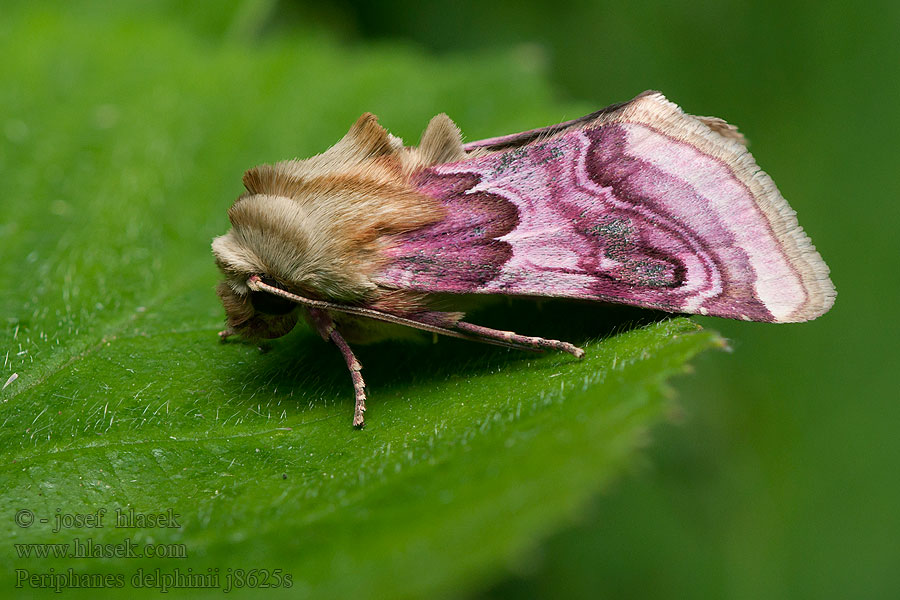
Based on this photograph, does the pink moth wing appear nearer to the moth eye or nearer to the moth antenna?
the moth antenna

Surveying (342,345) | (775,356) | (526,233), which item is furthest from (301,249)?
(775,356)

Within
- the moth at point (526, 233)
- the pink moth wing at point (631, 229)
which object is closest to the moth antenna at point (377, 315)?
the moth at point (526, 233)

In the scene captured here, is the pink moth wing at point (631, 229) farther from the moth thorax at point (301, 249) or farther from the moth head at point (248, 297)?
the moth head at point (248, 297)

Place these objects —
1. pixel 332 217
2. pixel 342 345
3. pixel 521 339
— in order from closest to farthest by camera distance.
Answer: pixel 521 339 → pixel 332 217 → pixel 342 345

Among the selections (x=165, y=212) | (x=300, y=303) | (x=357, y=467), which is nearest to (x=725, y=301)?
(x=357, y=467)

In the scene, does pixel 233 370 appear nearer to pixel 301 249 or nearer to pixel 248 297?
pixel 248 297

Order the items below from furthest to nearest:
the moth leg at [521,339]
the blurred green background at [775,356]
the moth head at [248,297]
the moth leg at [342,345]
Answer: the blurred green background at [775,356] → the moth head at [248,297] → the moth leg at [342,345] → the moth leg at [521,339]
